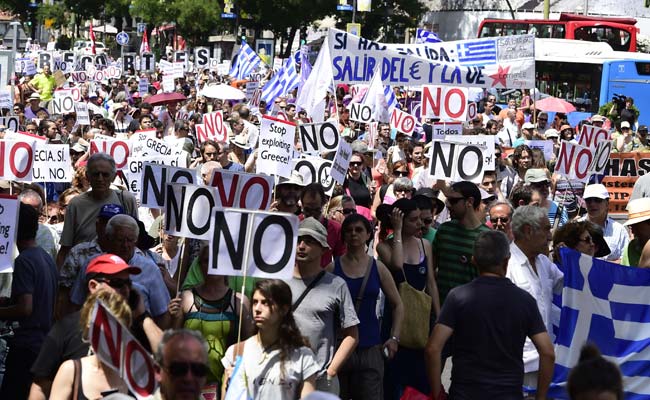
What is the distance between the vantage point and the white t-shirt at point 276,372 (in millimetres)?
6016

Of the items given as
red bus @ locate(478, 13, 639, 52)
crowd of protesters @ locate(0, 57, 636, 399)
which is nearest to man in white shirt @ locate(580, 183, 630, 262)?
crowd of protesters @ locate(0, 57, 636, 399)

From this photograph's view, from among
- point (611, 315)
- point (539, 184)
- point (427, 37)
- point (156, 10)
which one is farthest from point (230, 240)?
point (156, 10)

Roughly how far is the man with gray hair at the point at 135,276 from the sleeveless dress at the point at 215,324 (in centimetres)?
18

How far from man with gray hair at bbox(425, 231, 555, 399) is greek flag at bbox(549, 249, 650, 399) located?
82 cm

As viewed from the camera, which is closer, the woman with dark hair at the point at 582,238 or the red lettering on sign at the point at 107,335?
the red lettering on sign at the point at 107,335

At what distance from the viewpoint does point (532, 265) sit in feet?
24.2

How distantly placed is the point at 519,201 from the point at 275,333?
5353 mm

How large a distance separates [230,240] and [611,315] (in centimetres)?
199

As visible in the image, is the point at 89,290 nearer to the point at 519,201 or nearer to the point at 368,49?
the point at 519,201

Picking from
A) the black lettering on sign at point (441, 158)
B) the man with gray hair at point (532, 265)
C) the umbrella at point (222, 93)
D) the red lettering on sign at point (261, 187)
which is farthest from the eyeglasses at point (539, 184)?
the umbrella at point (222, 93)

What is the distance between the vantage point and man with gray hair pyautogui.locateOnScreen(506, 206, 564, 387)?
7215 mm

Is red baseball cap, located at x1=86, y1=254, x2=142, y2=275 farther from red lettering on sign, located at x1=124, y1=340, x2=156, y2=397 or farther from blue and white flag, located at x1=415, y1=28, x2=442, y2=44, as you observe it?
blue and white flag, located at x1=415, y1=28, x2=442, y2=44

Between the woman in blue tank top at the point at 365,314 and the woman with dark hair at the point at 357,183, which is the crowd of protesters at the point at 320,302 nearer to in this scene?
the woman in blue tank top at the point at 365,314

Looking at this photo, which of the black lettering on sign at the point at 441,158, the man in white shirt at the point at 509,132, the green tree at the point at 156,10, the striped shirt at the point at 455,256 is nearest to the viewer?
the striped shirt at the point at 455,256
